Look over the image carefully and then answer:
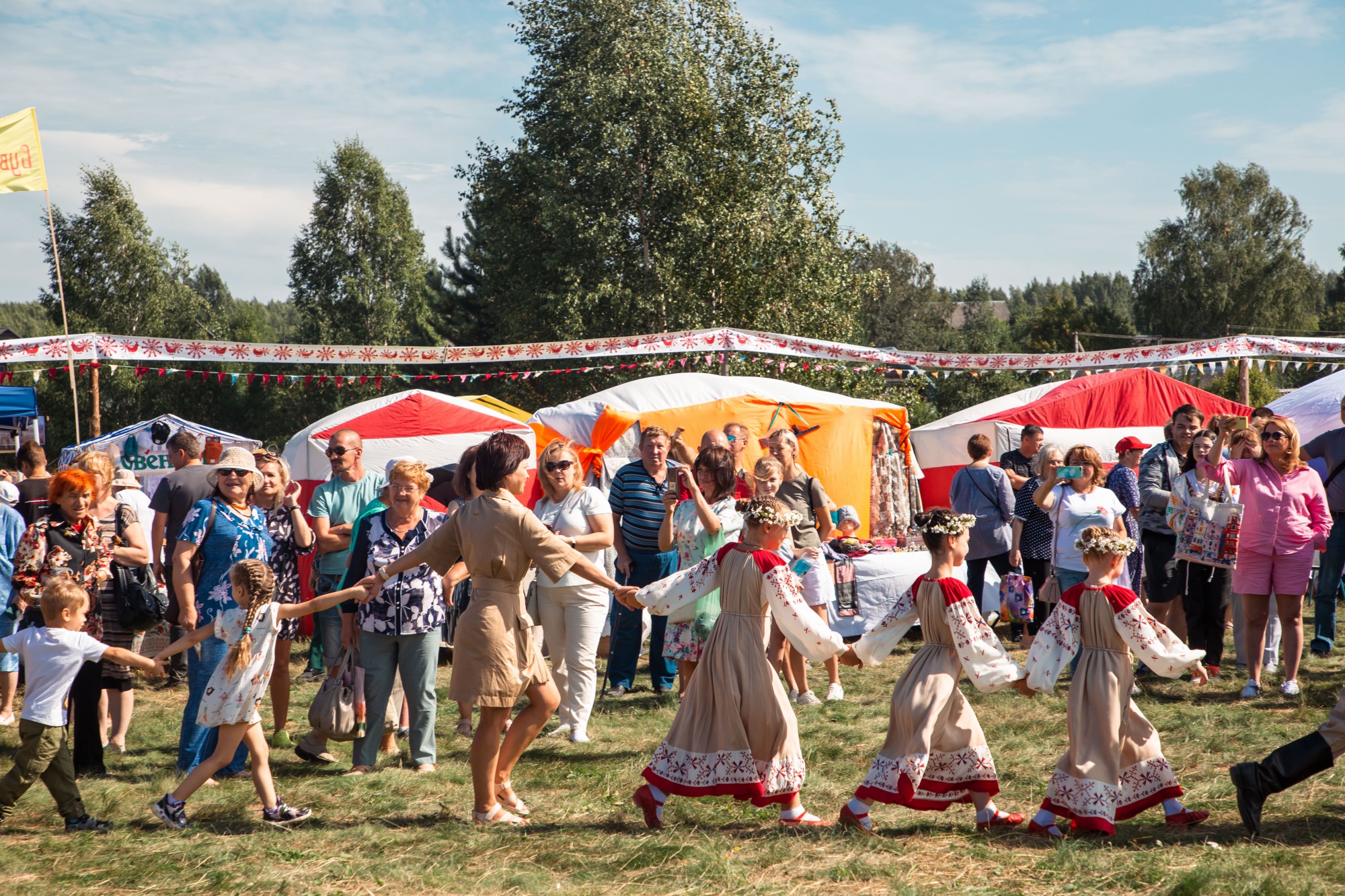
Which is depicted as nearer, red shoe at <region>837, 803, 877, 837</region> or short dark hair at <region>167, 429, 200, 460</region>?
red shoe at <region>837, 803, 877, 837</region>

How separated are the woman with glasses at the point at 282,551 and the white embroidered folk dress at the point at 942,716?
124 inches

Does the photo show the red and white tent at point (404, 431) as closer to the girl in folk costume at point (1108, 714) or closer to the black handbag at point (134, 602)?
the black handbag at point (134, 602)

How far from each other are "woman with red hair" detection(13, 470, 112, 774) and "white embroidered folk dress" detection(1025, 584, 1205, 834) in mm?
4256

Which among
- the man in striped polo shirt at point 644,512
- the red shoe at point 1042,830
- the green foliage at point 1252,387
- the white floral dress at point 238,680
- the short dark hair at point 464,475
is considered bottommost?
the red shoe at point 1042,830

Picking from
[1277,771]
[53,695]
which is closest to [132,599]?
[53,695]

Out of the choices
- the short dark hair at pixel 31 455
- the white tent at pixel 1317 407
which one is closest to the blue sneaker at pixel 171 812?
the short dark hair at pixel 31 455

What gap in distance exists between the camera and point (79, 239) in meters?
31.5

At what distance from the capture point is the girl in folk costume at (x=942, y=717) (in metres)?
3.88

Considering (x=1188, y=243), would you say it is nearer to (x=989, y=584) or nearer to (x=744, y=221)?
(x=744, y=221)

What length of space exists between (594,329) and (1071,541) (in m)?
18.7

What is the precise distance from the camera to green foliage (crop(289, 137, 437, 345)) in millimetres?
33625

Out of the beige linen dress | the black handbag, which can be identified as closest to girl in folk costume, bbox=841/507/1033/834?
the beige linen dress

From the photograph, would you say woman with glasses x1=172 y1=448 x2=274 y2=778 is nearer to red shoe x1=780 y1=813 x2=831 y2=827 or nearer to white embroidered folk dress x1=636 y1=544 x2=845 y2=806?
white embroidered folk dress x1=636 y1=544 x2=845 y2=806

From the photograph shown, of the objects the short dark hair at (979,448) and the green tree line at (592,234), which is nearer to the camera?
the short dark hair at (979,448)
